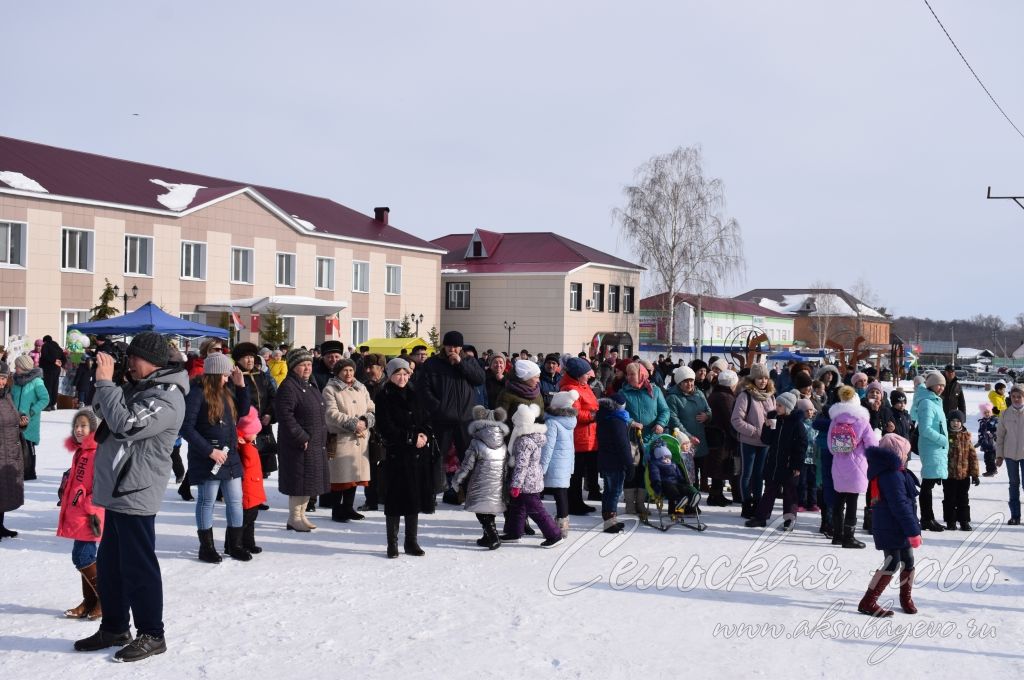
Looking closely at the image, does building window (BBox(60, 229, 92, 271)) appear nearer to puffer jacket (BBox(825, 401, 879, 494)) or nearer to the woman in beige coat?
the woman in beige coat

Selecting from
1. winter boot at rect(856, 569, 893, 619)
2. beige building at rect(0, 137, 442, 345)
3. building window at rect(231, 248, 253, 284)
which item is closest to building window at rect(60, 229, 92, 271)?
beige building at rect(0, 137, 442, 345)

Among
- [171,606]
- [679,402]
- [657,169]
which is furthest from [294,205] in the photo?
[171,606]

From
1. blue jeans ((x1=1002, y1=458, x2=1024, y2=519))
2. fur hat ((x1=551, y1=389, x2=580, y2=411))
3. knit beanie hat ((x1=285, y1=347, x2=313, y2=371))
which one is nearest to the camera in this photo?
knit beanie hat ((x1=285, y1=347, x2=313, y2=371))

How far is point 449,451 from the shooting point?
10.6 m

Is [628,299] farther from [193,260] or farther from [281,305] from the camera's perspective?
[193,260]

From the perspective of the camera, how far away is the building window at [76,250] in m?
30.0

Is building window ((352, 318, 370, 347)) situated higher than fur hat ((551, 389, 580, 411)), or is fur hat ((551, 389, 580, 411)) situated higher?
building window ((352, 318, 370, 347))

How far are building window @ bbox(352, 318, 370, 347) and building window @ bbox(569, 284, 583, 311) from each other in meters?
11.1

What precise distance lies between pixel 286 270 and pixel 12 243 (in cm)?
1153

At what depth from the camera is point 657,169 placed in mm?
48750

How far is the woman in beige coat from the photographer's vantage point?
29.1 ft

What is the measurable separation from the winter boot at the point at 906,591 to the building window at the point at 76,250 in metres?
29.4

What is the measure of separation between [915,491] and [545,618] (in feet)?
9.11

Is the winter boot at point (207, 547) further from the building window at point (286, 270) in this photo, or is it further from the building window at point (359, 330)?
the building window at point (359, 330)
